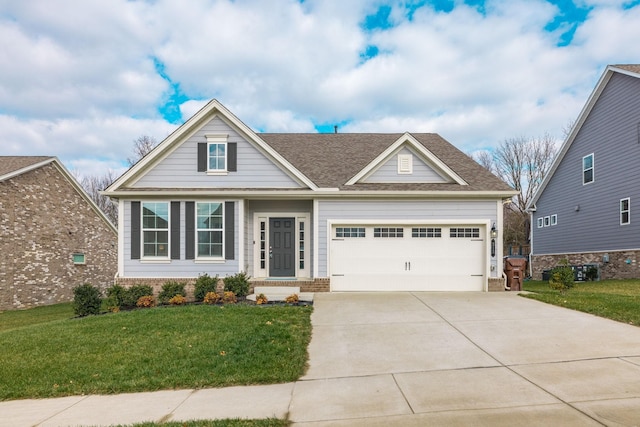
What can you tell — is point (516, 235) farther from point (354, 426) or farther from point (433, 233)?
point (354, 426)

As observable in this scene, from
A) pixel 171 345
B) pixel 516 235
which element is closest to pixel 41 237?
pixel 171 345

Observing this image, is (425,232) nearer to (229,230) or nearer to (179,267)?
(229,230)

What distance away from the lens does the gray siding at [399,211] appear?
12492 mm

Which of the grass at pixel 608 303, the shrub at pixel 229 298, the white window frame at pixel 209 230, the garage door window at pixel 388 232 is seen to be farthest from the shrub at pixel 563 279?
the white window frame at pixel 209 230

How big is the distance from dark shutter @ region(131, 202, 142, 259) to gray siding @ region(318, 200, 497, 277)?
19.0 feet

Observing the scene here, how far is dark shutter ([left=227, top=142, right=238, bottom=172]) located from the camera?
12.7 metres

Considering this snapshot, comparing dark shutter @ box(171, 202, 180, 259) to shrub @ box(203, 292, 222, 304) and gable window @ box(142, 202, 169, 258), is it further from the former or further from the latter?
shrub @ box(203, 292, 222, 304)

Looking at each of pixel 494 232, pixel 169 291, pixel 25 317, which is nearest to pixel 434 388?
pixel 494 232

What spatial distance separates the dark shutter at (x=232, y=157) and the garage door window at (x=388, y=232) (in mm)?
5029

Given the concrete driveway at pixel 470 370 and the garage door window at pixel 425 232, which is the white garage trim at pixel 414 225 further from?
the concrete driveway at pixel 470 370

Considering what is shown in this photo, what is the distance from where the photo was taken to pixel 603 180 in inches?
675

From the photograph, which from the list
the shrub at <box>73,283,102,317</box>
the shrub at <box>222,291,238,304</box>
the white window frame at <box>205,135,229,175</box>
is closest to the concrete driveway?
the shrub at <box>222,291,238,304</box>

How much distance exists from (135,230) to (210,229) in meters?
2.40

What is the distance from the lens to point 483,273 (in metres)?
12.5
